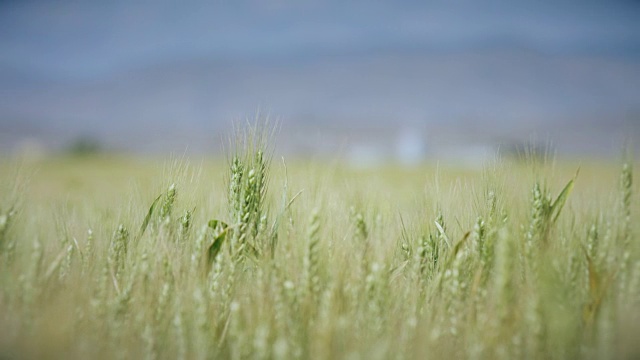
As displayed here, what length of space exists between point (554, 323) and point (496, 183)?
1.10 metres

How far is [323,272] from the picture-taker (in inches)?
86.4

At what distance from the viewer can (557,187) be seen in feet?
9.78

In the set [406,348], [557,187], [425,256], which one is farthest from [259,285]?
[557,187]

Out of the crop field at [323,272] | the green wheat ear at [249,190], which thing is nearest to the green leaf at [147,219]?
the crop field at [323,272]

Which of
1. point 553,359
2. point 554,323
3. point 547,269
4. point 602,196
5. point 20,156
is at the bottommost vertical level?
point 553,359

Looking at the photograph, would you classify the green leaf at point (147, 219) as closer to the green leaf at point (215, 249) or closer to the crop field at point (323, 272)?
the crop field at point (323, 272)

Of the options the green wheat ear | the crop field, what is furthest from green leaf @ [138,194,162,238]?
the green wheat ear

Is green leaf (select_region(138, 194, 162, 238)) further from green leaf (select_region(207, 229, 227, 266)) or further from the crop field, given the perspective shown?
green leaf (select_region(207, 229, 227, 266))

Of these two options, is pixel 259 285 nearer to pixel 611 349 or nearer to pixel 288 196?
pixel 288 196

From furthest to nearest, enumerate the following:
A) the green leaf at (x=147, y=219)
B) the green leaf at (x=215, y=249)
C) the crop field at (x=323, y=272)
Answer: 1. the green leaf at (x=147, y=219)
2. the green leaf at (x=215, y=249)
3. the crop field at (x=323, y=272)

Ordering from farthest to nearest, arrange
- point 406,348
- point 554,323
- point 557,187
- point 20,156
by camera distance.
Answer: point 557,187 → point 20,156 → point 406,348 → point 554,323

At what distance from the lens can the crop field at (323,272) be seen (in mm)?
1824

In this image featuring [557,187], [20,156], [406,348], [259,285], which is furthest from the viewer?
[557,187]

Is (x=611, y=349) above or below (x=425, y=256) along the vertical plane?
below
